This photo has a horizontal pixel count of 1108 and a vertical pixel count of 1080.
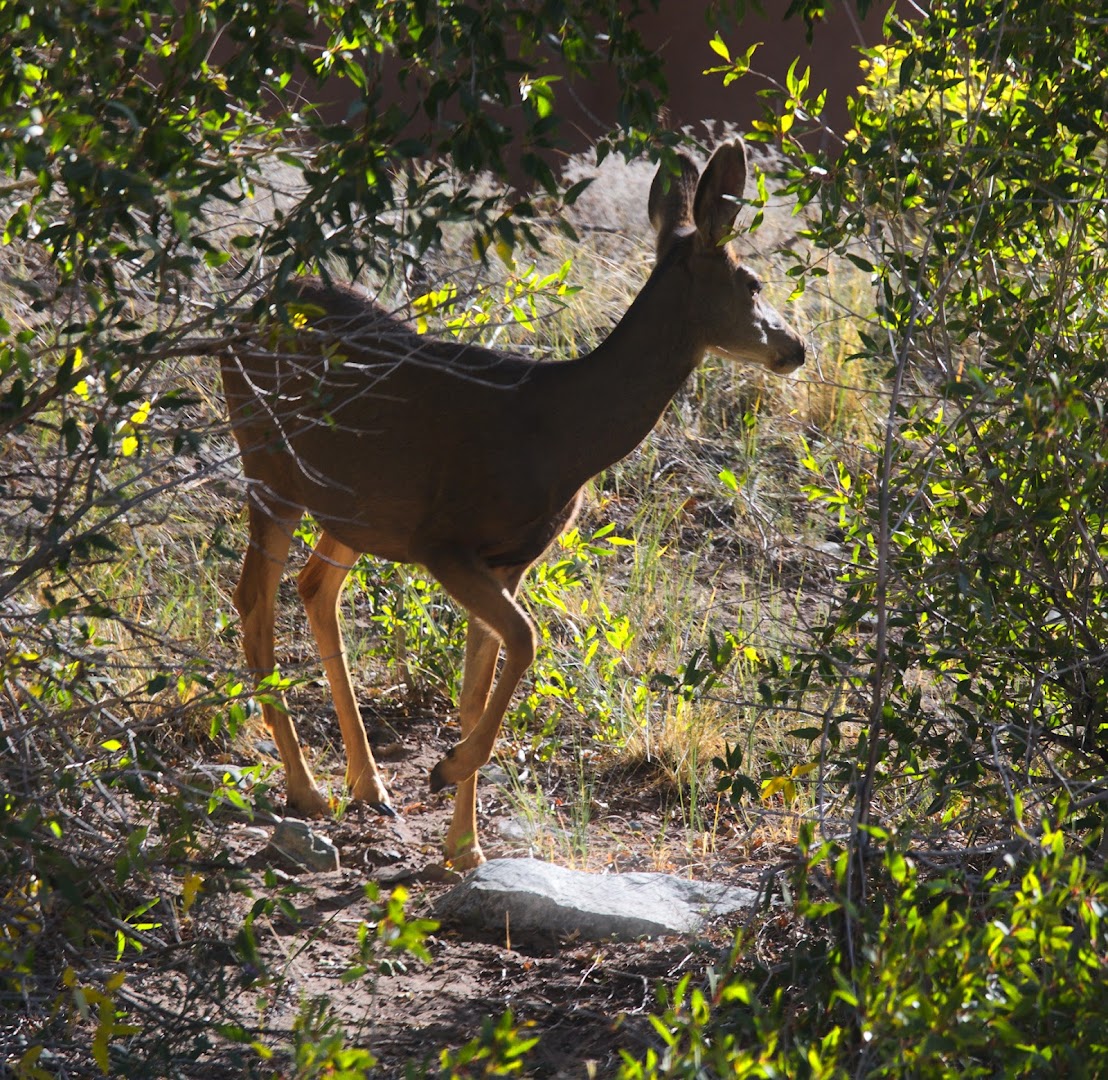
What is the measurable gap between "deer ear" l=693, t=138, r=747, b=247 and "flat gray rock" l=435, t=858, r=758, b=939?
218 centimetres

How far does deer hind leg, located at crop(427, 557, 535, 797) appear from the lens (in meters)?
5.18

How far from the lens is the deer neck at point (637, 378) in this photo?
17.4 ft

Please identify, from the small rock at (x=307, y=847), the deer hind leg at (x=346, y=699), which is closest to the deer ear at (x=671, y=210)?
the deer hind leg at (x=346, y=699)

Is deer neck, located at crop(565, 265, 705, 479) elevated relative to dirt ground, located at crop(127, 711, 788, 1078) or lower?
elevated

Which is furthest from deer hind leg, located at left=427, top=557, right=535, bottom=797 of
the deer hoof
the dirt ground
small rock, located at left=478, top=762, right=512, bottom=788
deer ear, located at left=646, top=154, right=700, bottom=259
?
deer ear, located at left=646, top=154, right=700, bottom=259

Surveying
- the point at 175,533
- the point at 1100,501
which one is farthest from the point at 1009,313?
the point at 175,533

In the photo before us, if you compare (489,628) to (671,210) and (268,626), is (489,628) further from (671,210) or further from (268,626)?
(671,210)

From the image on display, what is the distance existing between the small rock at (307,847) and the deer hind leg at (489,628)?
1.53ft

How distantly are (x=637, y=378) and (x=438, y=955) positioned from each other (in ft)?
6.79

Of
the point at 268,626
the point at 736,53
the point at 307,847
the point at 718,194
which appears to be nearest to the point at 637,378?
the point at 718,194

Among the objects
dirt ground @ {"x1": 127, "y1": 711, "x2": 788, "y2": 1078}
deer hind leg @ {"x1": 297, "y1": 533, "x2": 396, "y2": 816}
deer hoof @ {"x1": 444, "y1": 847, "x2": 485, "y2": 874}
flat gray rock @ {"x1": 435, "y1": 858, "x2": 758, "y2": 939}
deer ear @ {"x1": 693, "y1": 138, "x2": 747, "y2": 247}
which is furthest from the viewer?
deer hind leg @ {"x1": 297, "y1": 533, "x2": 396, "y2": 816}

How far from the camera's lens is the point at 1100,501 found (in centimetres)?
409

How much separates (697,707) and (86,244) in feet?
11.9

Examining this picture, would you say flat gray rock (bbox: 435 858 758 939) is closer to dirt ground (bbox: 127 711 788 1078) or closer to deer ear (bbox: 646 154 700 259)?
dirt ground (bbox: 127 711 788 1078)
